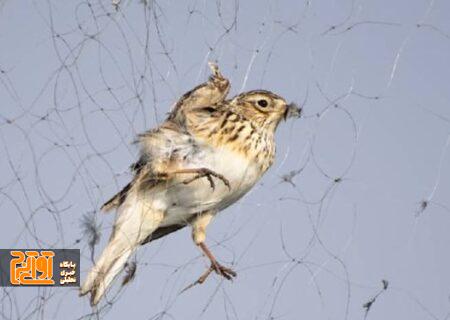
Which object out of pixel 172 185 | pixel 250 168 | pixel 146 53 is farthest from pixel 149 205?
pixel 146 53

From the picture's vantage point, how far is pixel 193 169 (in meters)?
4.25

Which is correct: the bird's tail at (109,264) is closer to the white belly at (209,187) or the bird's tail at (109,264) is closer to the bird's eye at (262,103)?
the white belly at (209,187)

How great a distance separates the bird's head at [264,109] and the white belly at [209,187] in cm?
29

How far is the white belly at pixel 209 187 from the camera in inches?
169

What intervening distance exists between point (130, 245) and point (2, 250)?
611mm

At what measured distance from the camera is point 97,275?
14.6 ft

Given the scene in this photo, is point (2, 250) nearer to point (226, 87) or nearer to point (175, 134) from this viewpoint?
point (175, 134)

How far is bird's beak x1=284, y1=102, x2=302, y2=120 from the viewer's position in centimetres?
450

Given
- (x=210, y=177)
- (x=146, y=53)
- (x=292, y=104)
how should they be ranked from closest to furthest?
(x=146, y=53), (x=210, y=177), (x=292, y=104)

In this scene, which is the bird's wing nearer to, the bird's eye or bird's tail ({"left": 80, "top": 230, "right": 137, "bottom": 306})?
the bird's eye

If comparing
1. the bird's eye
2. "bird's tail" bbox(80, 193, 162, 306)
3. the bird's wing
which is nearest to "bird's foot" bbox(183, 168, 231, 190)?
"bird's tail" bbox(80, 193, 162, 306)

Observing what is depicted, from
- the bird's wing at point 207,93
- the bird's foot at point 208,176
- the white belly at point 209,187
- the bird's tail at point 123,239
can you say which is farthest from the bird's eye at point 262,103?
the bird's tail at point 123,239

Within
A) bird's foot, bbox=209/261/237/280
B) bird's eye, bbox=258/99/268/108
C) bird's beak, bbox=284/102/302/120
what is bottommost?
bird's foot, bbox=209/261/237/280

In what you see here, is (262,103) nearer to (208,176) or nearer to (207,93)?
(207,93)
